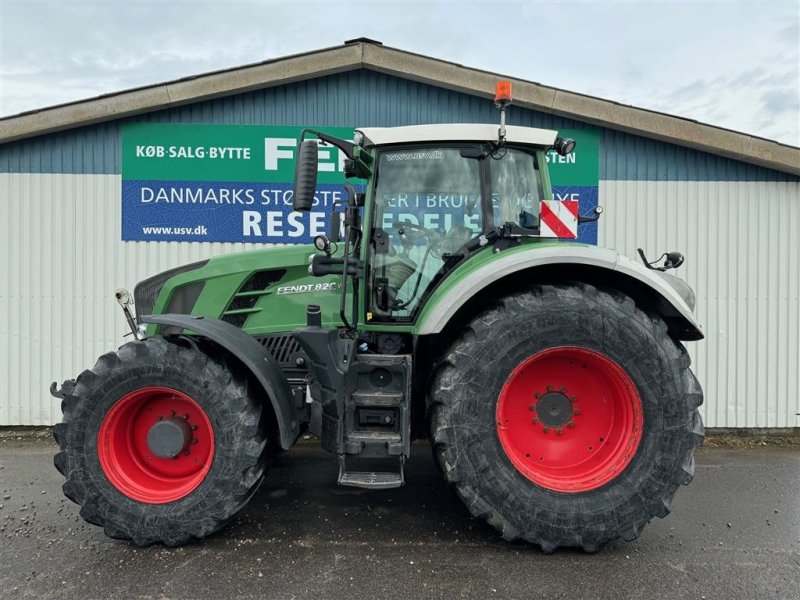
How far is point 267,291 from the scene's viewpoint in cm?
358

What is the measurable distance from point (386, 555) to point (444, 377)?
105 centimetres

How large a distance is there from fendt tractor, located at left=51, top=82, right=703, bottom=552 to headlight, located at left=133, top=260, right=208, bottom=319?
0.47 metres

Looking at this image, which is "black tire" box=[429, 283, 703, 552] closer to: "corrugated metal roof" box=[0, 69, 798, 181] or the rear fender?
the rear fender

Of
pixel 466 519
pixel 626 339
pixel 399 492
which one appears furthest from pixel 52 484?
pixel 626 339

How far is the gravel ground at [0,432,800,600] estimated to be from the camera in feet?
8.46

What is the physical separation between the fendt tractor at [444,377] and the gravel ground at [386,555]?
18 centimetres

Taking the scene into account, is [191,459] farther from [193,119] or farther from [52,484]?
[193,119]

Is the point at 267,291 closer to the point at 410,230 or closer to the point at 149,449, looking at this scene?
the point at 410,230

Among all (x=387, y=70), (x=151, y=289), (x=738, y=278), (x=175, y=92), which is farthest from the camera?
(x=738, y=278)

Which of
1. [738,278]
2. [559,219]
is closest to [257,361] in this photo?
[559,219]

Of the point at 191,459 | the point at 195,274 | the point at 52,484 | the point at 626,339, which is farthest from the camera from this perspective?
the point at 52,484

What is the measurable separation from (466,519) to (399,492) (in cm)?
64

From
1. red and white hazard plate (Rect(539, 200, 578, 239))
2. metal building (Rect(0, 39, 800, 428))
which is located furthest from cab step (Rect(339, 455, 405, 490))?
metal building (Rect(0, 39, 800, 428))

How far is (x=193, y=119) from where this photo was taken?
18.0ft
